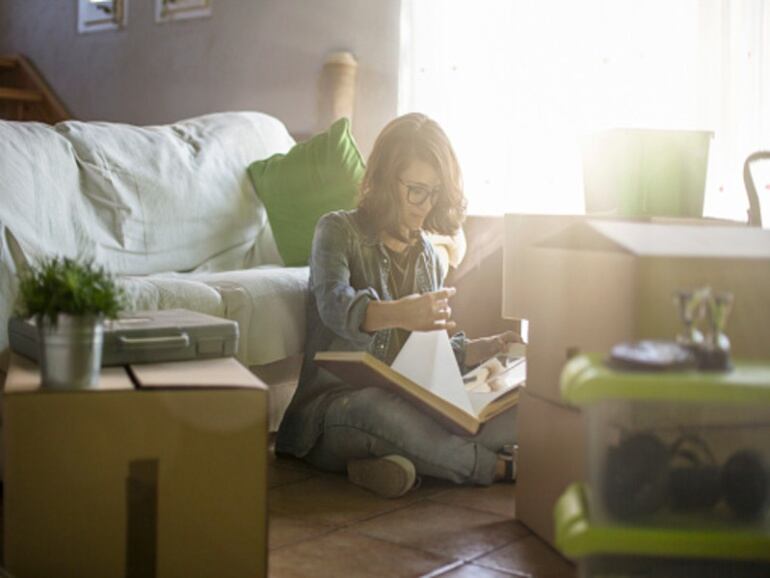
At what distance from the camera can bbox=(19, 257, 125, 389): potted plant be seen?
1.29 m

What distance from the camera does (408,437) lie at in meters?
1.97

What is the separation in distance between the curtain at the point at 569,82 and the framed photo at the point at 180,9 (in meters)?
1.02

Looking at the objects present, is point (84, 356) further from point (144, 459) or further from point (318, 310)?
point (318, 310)

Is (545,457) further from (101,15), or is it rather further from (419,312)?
(101,15)

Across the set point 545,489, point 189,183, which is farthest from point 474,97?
point 545,489

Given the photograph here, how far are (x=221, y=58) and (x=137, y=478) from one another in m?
2.74

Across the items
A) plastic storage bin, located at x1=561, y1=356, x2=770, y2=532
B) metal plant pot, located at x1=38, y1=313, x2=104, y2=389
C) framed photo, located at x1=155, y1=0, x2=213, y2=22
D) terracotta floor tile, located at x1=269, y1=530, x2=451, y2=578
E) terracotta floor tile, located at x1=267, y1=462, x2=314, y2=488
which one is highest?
framed photo, located at x1=155, y1=0, x2=213, y2=22

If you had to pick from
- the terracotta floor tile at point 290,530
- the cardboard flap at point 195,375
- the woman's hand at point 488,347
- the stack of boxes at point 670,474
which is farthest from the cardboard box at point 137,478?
the woman's hand at point 488,347

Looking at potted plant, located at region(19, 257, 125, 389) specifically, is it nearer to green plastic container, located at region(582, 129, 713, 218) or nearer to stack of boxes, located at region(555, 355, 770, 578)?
stack of boxes, located at region(555, 355, 770, 578)

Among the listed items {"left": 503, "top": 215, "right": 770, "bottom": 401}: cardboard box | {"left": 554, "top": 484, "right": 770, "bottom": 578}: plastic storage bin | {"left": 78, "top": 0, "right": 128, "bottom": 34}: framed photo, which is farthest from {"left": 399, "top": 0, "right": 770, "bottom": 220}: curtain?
{"left": 78, "top": 0, "right": 128, "bottom": 34}: framed photo

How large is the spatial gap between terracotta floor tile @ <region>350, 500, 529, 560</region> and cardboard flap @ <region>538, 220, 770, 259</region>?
20.0 inches

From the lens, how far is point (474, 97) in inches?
118

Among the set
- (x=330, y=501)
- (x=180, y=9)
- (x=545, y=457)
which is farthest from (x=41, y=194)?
(x=180, y=9)

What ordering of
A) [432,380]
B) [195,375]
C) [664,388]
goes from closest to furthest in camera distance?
[664,388] < [195,375] < [432,380]
